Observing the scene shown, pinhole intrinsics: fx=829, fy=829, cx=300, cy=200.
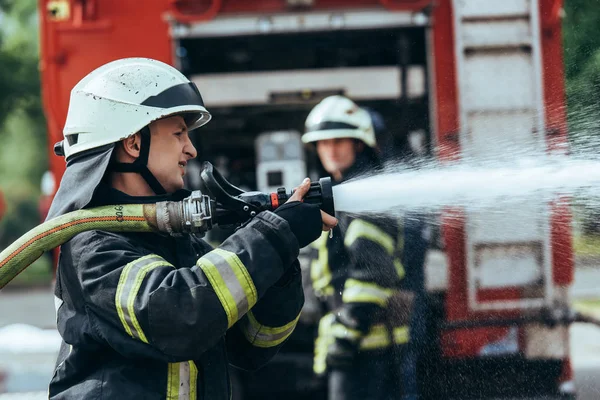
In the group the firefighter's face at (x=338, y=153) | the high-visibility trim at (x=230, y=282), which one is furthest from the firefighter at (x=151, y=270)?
the firefighter's face at (x=338, y=153)

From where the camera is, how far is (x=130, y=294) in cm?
195

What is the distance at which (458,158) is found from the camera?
3.68 meters

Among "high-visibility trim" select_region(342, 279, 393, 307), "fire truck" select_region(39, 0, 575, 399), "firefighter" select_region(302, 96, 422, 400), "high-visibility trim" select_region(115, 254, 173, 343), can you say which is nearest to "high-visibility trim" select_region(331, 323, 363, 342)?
"firefighter" select_region(302, 96, 422, 400)

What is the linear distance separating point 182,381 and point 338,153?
1940mm

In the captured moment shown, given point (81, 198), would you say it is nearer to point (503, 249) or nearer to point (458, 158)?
point (458, 158)

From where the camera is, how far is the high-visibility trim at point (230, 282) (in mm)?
1961

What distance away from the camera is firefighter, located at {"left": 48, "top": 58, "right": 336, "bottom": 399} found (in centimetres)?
195

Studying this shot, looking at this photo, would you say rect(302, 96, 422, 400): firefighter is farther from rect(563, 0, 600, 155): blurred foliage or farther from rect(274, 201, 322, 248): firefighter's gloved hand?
rect(274, 201, 322, 248): firefighter's gloved hand

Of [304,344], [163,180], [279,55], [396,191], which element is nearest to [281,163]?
[279,55]

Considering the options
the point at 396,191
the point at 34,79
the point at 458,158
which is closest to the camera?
the point at 396,191

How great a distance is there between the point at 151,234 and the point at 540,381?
2.73m

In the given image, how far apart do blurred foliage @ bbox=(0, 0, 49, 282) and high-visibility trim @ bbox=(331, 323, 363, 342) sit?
11179mm

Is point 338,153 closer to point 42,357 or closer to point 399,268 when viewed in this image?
point 399,268

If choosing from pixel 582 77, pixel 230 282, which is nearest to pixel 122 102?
pixel 230 282
